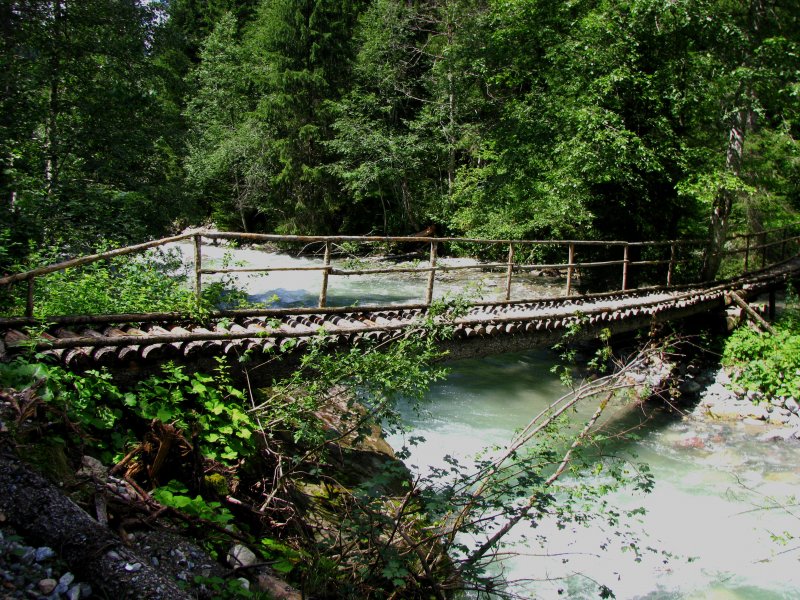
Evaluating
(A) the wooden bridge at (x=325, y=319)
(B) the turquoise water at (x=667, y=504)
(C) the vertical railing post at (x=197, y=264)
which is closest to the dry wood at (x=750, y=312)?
(A) the wooden bridge at (x=325, y=319)

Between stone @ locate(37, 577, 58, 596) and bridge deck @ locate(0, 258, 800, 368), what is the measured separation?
6.33 ft

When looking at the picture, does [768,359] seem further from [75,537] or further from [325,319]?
[75,537]

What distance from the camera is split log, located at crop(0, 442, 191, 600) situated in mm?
2309

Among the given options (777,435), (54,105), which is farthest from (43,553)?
(777,435)

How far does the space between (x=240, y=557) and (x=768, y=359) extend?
10.6m

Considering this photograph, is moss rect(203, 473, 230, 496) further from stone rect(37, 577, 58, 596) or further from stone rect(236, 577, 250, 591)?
stone rect(37, 577, 58, 596)

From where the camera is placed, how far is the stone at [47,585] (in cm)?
214

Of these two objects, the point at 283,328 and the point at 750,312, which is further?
the point at 750,312

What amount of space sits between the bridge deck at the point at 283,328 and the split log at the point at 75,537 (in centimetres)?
145

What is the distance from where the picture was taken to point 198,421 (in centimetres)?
418

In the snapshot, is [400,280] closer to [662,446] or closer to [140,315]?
[662,446]

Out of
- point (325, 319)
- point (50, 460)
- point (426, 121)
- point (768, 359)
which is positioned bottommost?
point (768, 359)

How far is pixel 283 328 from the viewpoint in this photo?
5.37m

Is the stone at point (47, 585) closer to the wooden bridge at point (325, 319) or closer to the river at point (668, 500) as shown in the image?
the wooden bridge at point (325, 319)
